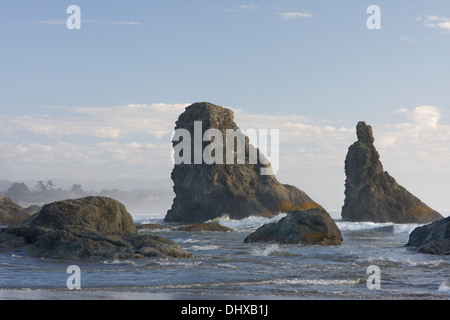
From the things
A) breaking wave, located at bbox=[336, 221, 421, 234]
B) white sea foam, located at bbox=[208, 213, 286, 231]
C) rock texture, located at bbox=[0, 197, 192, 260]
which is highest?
rock texture, located at bbox=[0, 197, 192, 260]

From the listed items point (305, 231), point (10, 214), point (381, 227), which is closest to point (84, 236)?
point (305, 231)

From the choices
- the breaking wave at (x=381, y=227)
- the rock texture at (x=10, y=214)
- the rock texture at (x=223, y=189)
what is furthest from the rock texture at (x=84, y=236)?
the rock texture at (x=223, y=189)

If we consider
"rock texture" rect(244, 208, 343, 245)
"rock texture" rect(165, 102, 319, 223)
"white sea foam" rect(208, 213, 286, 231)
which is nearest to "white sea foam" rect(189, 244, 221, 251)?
"rock texture" rect(244, 208, 343, 245)

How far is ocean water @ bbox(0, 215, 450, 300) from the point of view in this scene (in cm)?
1422

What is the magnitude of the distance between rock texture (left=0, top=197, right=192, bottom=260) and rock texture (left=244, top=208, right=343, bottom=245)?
857 cm

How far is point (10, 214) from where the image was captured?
59281 millimetres

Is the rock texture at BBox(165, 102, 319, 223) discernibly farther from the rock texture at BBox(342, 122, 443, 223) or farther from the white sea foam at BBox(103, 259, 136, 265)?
the white sea foam at BBox(103, 259, 136, 265)

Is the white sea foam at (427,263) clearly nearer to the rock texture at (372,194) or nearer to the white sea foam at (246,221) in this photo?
the white sea foam at (246,221)

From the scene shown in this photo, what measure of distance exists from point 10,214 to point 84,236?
1559 inches

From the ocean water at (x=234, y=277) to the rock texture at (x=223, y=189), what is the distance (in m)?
44.5

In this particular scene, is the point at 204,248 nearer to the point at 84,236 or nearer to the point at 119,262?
the point at 84,236

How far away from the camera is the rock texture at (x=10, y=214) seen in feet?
190

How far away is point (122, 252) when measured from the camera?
72.9 feet
